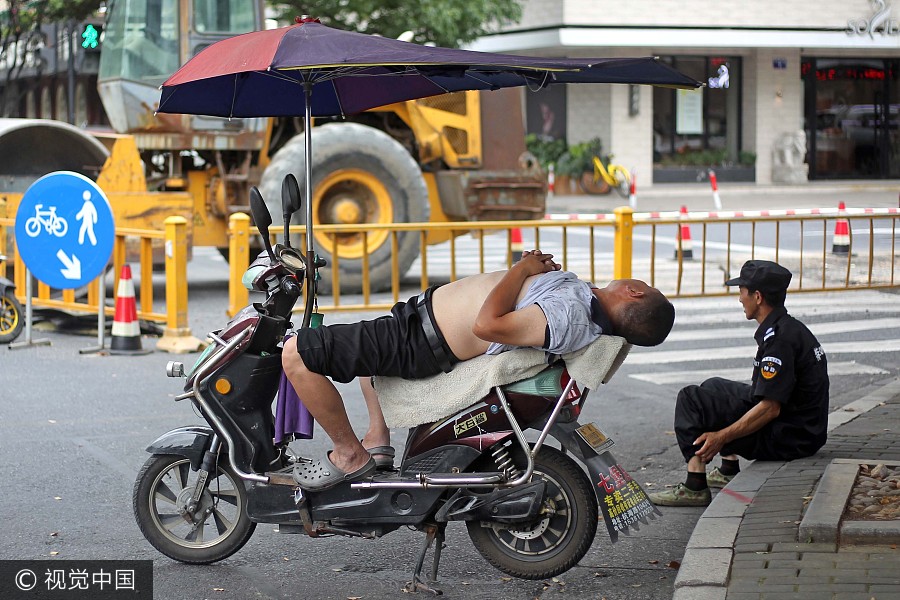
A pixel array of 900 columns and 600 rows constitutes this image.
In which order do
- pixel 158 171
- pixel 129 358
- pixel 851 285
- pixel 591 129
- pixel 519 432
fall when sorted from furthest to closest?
pixel 591 129, pixel 158 171, pixel 851 285, pixel 129 358, pixel 519 432

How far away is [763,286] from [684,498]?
106cm

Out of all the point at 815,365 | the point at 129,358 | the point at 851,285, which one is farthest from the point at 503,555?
the point at 851,285

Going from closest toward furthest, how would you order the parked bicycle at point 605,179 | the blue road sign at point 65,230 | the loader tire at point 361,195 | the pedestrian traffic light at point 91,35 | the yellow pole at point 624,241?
the blue road sign at point 65,230 → the yellow pole at point 624,241 → the loader tire at point 361,195 → the pedestrian traffic light at point 91,35 → the parked bicycle at point 605,179

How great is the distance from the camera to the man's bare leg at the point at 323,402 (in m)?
4.86

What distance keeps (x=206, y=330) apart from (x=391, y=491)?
21.7 ft

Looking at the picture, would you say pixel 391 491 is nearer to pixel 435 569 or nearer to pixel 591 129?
pixel 435 569

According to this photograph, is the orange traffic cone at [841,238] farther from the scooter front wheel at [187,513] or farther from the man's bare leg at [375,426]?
the scooter front wheel at [187,513]

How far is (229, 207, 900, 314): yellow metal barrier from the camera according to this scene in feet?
37.6

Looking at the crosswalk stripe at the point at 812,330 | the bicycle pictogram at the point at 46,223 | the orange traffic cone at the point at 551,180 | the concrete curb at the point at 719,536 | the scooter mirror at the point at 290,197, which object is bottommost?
the concrete curb at the point at 719,536

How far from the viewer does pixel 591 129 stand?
34.7m

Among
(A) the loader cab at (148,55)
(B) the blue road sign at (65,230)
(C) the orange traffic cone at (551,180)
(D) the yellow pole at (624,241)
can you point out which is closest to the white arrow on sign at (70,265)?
(B) the blue road sign at (65,230)

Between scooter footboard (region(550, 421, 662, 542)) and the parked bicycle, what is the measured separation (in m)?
28.0

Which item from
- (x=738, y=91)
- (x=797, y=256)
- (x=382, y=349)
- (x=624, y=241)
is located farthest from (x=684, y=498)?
(x=738, y=91)

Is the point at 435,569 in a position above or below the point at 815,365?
below
